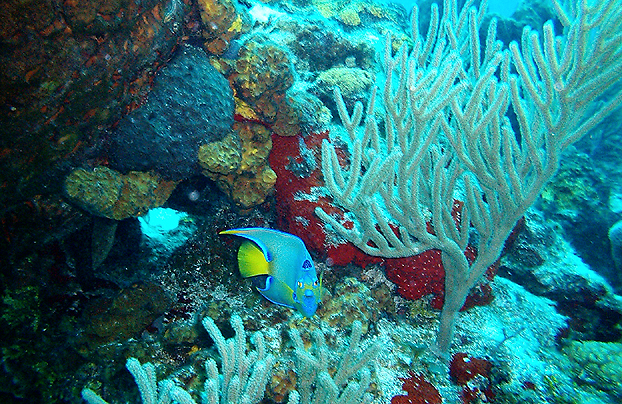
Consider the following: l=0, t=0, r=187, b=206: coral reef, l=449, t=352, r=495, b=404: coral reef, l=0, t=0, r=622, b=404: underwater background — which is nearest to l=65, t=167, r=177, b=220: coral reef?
l=0, t=0, r=622, b=404: underwater background

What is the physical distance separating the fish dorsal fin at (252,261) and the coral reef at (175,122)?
3.82ft

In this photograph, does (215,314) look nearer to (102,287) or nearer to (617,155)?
(102,287)

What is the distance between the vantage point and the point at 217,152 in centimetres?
253

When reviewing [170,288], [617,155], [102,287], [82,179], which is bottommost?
[102,287]

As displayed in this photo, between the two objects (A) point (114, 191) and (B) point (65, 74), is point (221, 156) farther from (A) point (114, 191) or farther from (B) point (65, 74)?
(B) point (65, 74)

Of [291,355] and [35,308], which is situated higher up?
[291,355]

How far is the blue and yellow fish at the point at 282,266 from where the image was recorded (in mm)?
1587

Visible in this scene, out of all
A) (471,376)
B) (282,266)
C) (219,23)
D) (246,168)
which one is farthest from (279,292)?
(219,23)

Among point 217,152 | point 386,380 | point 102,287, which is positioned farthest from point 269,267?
point 102,287

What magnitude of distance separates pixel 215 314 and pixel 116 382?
794mm

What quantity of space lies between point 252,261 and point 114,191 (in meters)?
1.36

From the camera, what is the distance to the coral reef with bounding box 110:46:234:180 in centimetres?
227

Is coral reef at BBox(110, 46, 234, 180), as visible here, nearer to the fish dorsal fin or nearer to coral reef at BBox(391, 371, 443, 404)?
the fish dorsal fin

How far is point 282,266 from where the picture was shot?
162cm
